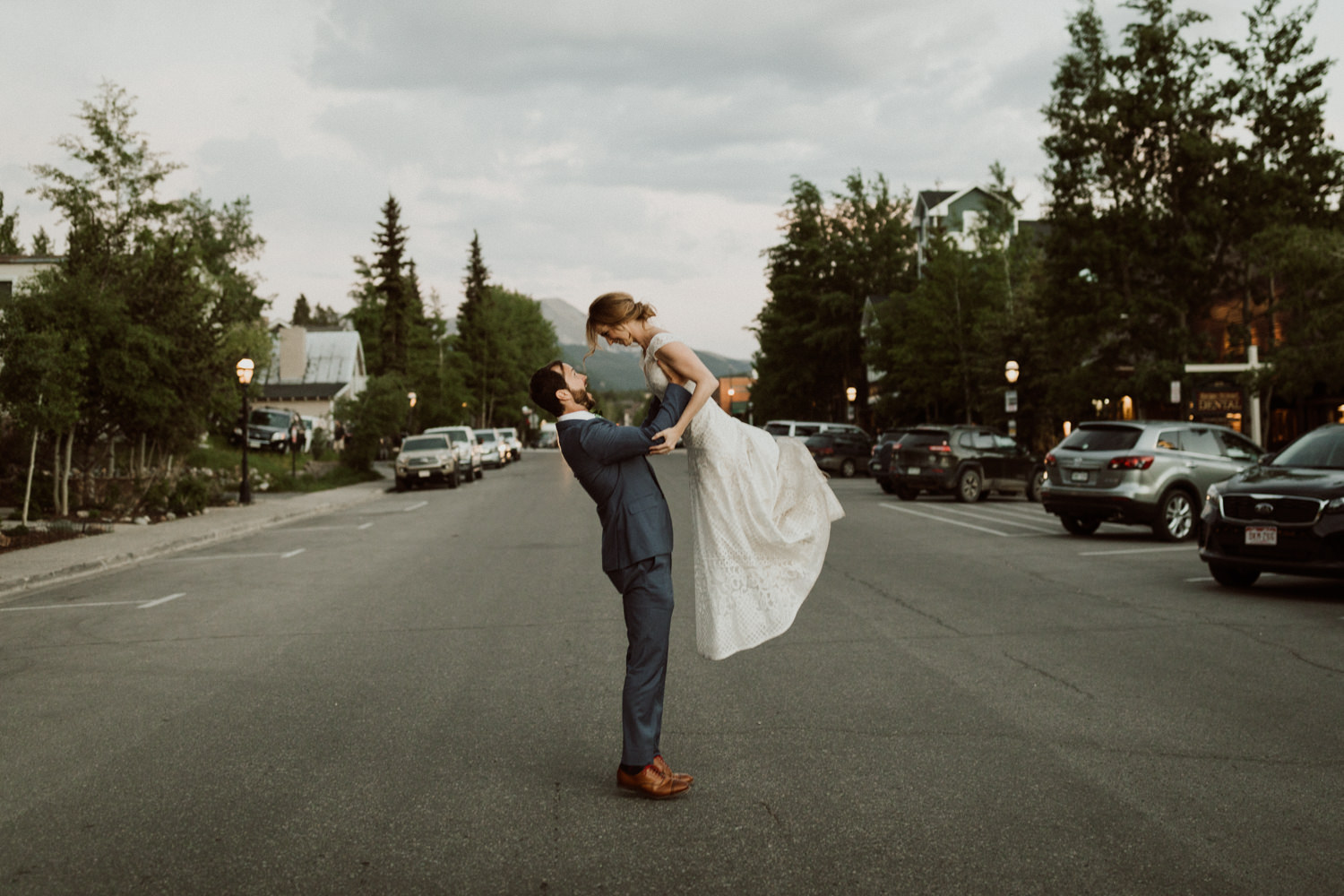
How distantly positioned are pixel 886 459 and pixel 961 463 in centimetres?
260

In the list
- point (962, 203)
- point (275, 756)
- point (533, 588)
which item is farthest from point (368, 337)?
point (275, 756)

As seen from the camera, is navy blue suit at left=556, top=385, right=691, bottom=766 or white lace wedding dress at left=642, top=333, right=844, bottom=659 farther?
white lace wedding dress at left=642, top=333, right=844, bottom=659

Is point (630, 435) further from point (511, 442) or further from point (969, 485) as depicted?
point (511, 442)

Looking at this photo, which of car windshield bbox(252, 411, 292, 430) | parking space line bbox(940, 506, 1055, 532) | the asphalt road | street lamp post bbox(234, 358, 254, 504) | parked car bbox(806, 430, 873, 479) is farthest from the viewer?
car windshield bbox(252, 411, 292, 430)

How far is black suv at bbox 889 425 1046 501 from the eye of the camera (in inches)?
1021

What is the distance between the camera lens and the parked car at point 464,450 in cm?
3881

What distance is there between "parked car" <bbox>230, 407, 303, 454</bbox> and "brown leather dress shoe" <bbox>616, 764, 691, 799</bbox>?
48.7 m

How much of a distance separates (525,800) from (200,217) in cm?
7706

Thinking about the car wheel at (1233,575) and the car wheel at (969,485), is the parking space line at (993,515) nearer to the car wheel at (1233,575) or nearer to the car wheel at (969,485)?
the car wheel at (969,485)

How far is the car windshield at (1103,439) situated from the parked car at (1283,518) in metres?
4.76

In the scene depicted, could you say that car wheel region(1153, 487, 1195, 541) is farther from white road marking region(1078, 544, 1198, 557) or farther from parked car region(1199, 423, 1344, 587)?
parked car region(1199, 423, 1344, 587)

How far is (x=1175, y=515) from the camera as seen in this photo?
642 inches

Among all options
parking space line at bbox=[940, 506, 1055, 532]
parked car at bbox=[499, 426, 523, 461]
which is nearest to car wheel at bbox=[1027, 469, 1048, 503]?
parking space line at bbox=[940, 506, 1055, 532]

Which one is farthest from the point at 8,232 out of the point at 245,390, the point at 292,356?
the point at 245,390
